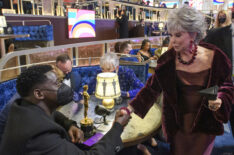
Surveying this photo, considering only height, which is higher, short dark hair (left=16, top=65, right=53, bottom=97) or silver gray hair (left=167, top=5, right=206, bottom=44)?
silver gray hair (left=167, top=5, right=206, bottom=44)

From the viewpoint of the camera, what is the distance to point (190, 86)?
1378 mm

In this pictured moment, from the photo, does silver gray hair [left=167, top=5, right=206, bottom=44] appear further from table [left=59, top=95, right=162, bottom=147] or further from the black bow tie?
the black bow tie

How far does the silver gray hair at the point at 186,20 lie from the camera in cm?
126

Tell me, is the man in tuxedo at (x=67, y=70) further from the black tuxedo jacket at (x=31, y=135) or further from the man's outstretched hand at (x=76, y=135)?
the black tuxedo jacket at (x=31, y=135)

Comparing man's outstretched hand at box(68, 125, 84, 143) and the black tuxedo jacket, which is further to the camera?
man's outstretched hand at box(68, 125, 84, 143)

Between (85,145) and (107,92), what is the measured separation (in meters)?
0.46

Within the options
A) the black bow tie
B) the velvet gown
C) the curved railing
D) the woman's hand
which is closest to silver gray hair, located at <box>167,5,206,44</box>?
the velvet gown

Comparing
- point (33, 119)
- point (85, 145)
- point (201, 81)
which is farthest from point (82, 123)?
point (201, 81)

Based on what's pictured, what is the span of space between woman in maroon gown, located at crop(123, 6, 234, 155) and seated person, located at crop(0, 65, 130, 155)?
537 millimetres

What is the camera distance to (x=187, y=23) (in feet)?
4.13

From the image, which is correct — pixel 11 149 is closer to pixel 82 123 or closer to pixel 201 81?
pixel 82 123

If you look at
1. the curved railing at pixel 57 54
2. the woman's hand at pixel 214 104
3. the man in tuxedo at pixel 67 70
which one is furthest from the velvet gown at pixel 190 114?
the curved railing at pixel 57 54

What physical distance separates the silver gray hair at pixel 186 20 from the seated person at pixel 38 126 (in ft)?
2.38

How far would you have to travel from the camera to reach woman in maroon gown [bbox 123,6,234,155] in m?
1.30
